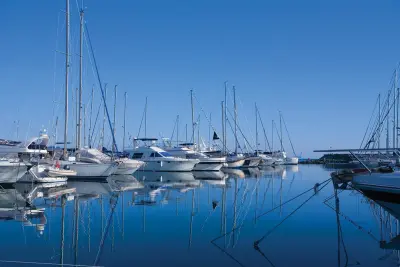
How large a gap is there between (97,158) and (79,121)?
13.5 feet

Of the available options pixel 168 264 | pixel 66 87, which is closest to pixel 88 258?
pixel 168 264

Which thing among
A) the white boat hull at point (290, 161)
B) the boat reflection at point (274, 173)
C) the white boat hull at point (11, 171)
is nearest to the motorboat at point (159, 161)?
the boat reflection at point (274, 173)

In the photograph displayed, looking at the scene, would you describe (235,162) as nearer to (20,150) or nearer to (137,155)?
(137,155)

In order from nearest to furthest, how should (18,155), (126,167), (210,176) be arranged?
(18,155), (126,167), (210,176)

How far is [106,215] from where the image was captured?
15.7 meters

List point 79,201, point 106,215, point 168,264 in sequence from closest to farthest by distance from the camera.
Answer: point 168,264 → point 106,215 → point 79,201

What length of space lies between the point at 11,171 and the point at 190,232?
16.4 m

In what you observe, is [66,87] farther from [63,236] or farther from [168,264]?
[168,264]

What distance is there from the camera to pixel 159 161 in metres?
47.8

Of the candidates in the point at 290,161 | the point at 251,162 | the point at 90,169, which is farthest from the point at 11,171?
the point at 290,161

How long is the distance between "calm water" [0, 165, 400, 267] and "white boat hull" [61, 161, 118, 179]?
11.4m

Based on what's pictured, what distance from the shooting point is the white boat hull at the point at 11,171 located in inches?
981

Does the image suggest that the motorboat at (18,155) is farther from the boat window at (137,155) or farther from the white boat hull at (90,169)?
the boat window at (137,155)

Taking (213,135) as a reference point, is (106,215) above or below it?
below
